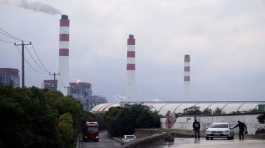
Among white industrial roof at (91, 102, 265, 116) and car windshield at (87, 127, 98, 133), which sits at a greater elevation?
white industrial roof at (91, 102, 265, 116)

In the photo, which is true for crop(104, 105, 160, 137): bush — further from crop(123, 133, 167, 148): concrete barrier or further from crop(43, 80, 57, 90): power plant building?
crop(123, 133, 167, 148): concrete barrier

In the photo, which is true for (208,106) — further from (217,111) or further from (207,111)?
(217,111)

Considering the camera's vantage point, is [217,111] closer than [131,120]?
No

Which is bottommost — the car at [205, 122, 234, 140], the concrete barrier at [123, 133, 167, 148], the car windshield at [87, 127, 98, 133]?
the car windshield at [87, 127, 98, 133]

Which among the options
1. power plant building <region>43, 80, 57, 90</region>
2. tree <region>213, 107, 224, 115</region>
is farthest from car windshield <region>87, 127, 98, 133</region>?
tree <region>213, 107, 224, 115</region>

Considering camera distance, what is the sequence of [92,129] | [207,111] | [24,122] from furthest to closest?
[207,111]
[92,129]
[24,122]

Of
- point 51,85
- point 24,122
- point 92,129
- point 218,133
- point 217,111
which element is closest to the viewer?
point 24,122

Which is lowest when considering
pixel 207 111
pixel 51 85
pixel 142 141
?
pixel 207 111

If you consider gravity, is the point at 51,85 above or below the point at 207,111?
above

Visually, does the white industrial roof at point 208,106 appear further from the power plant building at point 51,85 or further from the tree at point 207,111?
the power plant building at point 51,85

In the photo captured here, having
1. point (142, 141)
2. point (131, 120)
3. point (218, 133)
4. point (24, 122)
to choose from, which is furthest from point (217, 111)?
point (24, 122)

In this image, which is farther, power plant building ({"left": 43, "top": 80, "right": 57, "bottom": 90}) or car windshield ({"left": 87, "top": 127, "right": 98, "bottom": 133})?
car windshield ({"left": 87, "top": 127, "right": 98, "bottom": 133})

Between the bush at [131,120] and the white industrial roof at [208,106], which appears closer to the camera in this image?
the bush at [131,120]

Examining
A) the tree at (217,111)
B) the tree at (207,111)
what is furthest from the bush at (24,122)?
the tree at (217,111)
